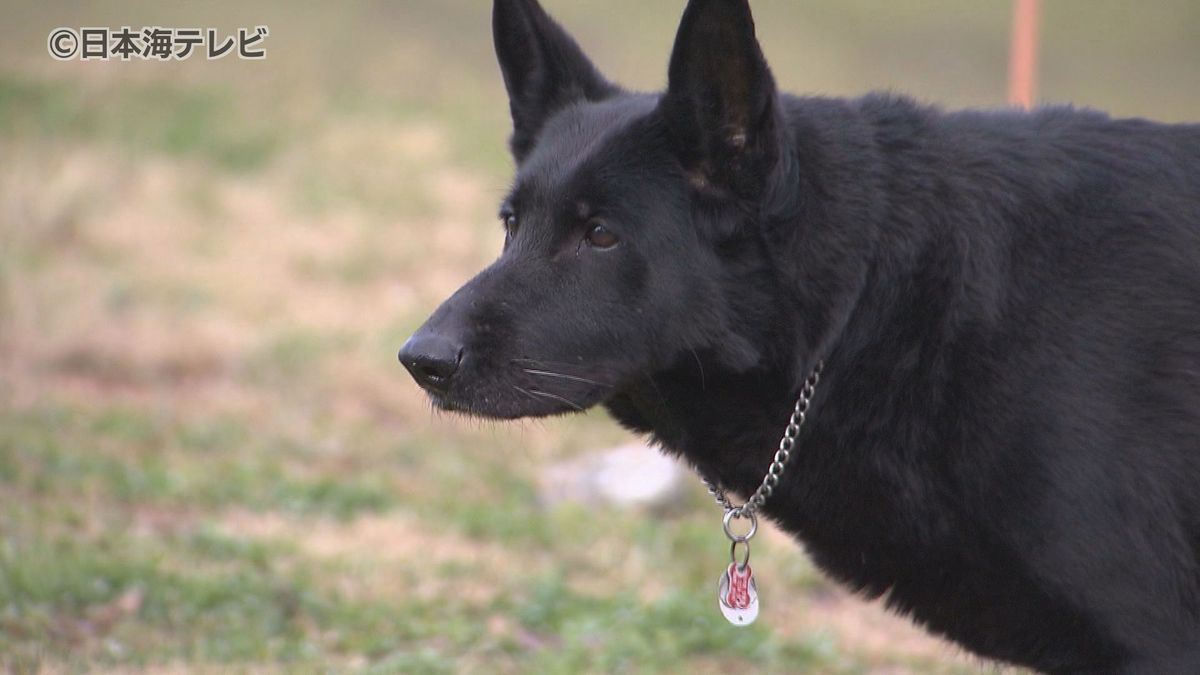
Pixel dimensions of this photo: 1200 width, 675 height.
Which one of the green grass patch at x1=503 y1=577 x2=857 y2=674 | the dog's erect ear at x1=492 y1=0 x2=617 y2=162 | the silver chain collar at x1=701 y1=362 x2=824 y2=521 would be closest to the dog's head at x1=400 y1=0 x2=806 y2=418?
the silver chain collar at x1=701 y1=362 x2=824 y2=521

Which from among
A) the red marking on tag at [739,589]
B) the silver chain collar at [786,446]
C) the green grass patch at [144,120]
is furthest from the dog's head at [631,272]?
the green grass patch at [144,120]

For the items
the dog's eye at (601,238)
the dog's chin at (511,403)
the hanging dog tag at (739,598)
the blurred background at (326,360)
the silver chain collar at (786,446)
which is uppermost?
the dog's eye at (601,238)

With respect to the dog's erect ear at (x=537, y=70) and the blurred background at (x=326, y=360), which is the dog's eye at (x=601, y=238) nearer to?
the dog's erect ear at (x=537, y=70)

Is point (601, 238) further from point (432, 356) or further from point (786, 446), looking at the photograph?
point (786, 446)

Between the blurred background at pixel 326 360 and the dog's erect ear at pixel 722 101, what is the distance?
6.09ft

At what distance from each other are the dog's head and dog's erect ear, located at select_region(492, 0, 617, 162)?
409mm

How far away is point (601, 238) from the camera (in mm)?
2982

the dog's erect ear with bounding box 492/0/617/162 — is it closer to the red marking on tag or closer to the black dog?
the black dog

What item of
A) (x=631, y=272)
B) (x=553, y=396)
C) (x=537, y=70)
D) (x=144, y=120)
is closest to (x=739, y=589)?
→ (x=553, y=396)

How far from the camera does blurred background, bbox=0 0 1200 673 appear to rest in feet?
14.5

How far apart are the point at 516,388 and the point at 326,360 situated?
15.8 feet

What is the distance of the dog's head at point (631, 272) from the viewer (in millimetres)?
2871

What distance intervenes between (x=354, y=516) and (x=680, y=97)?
3.28 meters

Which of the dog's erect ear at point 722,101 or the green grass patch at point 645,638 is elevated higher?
the dog's erect ear at point 722,101
